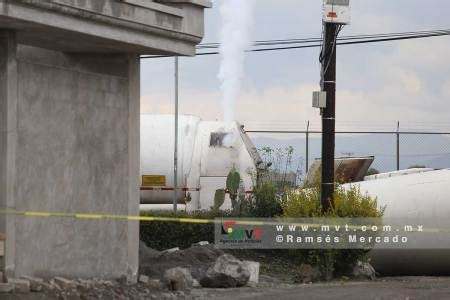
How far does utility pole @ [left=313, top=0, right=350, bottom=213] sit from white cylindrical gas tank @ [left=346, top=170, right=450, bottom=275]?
2075 mm

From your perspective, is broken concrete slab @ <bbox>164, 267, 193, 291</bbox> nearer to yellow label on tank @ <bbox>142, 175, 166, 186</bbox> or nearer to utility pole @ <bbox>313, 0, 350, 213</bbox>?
utility pole @ <bbox>313, 0, 350, 213</bbox>

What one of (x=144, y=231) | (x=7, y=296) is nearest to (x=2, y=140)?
(x=7, y=296)

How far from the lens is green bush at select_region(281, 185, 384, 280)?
19766mm

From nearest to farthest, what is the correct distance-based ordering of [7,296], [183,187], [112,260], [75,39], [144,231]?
[7,296] → [75,39] → [112,260] → [144,231] → [183,187]

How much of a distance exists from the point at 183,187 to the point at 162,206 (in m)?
0.94

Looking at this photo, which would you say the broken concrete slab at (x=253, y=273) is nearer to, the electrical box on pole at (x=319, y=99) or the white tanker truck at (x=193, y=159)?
the electrical box on pole at (x=319, y=99)

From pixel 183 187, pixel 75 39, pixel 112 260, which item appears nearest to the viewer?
pixel 75 39

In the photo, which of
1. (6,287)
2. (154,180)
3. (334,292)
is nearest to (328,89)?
(334,292)

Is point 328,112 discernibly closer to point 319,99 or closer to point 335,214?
point 319,99

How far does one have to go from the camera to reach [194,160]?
2956 centimetres

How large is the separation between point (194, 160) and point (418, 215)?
925 cm

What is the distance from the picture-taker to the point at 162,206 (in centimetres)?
3006

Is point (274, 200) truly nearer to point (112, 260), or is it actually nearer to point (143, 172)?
point (143, 172)

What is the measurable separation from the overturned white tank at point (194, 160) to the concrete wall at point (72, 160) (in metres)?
12.5
